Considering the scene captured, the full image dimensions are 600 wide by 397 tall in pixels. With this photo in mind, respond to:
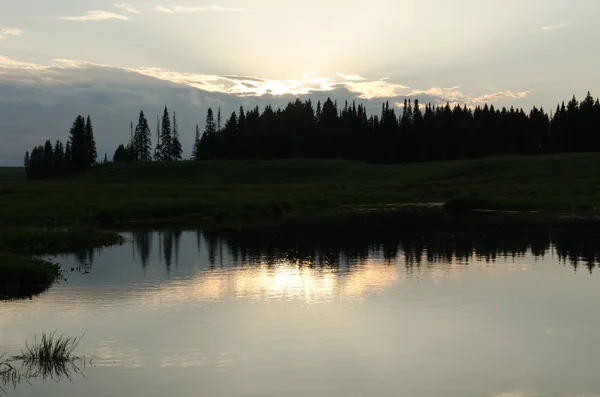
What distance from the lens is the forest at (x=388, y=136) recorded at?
158 m

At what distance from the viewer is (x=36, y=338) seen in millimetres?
24594

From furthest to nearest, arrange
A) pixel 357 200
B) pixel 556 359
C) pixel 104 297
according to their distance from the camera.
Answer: pixel 357 200
pixel 104 297
pixel 556 359

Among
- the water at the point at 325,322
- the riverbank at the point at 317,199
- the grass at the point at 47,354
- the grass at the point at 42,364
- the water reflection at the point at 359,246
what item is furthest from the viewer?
the riverbank at the point at 317,199

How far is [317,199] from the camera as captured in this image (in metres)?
91.6

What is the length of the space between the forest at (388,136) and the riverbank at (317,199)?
28602mm

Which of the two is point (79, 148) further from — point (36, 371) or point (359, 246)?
point (36, 371)

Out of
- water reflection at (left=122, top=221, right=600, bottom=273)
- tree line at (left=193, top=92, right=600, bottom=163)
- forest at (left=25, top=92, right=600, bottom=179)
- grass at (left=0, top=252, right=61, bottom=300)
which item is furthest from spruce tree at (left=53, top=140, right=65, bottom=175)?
grass at (left=0, top=252, right=61, bottom=300)

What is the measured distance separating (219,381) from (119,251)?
30849 millimetres

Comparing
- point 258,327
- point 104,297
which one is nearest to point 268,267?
point 104,297

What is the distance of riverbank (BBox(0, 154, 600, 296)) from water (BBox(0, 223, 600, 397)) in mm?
8460

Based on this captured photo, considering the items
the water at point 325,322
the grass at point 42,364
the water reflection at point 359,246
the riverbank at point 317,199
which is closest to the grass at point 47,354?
the grass at point 42,364

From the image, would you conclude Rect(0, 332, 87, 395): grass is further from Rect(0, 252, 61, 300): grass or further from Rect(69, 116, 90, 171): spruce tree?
Rect(69, 116, 90, 171): spruce tree

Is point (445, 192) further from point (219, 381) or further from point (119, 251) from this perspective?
point (219, 381)

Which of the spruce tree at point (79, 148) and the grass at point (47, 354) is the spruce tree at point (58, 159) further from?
the grass at point (47, 354)
